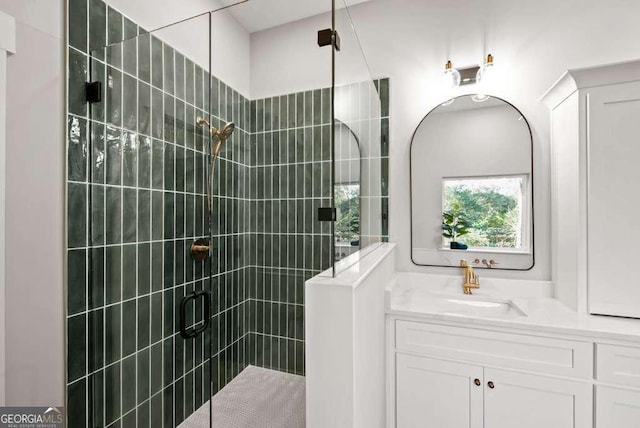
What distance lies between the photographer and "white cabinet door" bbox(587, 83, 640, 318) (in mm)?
1347

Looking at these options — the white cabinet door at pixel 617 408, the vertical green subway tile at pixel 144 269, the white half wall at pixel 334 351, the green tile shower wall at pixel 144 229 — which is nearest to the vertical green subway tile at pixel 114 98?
the green tile shower wall at pixel 144 229

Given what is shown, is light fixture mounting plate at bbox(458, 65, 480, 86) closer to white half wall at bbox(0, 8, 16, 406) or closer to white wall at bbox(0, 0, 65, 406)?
white wall at bbox(0, 0, 65, 406)

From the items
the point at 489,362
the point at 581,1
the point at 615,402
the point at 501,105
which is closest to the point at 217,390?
the point at 489,362

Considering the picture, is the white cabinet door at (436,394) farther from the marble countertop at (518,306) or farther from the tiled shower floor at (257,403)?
the tiled shower floor at (257,403)

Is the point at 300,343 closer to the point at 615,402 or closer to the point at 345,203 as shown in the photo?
the point at 345,203

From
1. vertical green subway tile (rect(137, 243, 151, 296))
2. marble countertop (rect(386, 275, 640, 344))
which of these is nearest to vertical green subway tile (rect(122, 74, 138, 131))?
vertical green subway tile (rect(137, 243, 151, 296))

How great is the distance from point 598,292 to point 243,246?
1593 millimetres

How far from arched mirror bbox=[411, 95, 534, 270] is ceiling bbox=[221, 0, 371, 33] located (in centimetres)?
99

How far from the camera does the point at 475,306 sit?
166 cm

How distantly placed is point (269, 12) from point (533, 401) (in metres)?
1.97

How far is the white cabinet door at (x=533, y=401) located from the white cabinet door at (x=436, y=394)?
0.18 feet

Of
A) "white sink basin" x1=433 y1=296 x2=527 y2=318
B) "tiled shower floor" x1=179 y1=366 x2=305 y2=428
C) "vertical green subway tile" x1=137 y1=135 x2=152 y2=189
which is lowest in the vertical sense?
"tiled shower floor" x1=179 y1=366 x2=305 y2=428

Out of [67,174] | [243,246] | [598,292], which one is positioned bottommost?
[598,292]

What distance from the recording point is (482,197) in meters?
1.79
